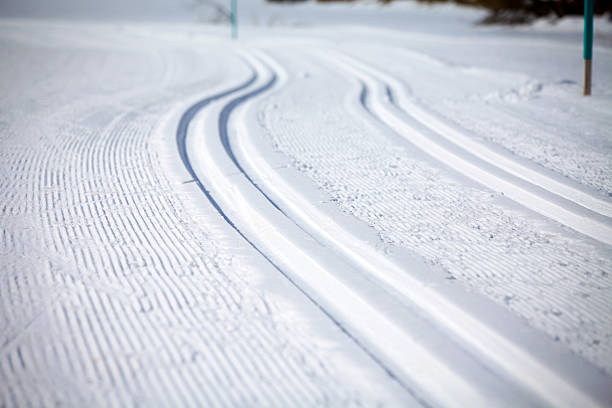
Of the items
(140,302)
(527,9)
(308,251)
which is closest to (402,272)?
(308,251)

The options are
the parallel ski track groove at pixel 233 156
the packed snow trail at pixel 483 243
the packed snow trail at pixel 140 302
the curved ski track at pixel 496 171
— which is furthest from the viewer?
the curved ski track at pixel 496 171

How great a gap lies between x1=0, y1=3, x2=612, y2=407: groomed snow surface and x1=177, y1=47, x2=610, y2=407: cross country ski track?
0.01m

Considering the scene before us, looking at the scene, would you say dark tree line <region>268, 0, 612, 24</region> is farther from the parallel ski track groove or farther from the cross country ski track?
the cross country ski track

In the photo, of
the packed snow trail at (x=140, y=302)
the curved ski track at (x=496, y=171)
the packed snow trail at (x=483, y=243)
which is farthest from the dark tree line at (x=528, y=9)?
the packed snow trail at (x=140, y=302)

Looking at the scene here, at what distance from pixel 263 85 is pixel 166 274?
17.7 ft

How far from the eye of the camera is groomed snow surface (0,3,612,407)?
1.83 m

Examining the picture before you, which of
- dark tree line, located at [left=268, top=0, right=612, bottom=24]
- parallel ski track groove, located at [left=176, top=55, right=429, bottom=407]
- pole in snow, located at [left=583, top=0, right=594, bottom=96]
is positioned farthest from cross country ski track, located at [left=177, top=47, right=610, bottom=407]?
dark tree line, located at [left=268, top=0, right=612, bottom=24]

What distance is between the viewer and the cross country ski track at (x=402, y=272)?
1.79 metres

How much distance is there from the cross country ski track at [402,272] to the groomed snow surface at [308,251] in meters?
0.01

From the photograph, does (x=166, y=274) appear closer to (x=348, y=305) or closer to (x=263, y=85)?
(x=348, y=305)

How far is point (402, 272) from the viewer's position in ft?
8.13

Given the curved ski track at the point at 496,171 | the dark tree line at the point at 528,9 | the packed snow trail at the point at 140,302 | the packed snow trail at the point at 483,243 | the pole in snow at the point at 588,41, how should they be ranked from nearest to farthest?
the packed snow trail at the point at 140,302 < the packed snow trail at the point at 483,243 < the curved ski track at the point at 496,171 < the pole in snow at the point at 588,41 < the dark tree line at the point at 528,9

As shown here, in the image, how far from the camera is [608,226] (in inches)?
115

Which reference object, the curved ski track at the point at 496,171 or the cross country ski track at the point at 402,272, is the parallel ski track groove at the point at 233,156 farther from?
the curved ski track at the point at 496,171
